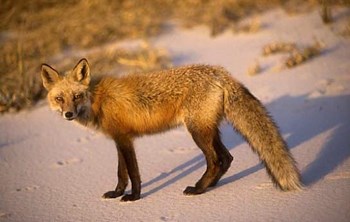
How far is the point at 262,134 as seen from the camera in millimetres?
4059

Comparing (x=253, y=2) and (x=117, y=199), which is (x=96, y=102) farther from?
(x=253, y=2)

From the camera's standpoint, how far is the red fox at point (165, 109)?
165 inches

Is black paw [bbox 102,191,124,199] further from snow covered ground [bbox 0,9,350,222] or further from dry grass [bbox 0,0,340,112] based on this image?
dry grass [bbox 0,0,340,112]

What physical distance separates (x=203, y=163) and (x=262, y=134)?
1193 millimetres

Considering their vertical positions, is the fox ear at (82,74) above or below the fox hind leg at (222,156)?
above

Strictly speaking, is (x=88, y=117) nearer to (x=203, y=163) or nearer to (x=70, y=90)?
(x=70, y=90)

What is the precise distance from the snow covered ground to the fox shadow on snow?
0.01 meters

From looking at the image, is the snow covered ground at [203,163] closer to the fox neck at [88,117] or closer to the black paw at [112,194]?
the black paw at [112,194]

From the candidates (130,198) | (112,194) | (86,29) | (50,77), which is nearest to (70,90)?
(50,77)

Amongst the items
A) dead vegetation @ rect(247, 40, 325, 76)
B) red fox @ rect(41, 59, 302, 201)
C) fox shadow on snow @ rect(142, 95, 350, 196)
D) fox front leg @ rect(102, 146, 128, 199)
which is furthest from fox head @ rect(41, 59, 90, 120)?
dead vegetation @ rect(247, 40, 325, 76)

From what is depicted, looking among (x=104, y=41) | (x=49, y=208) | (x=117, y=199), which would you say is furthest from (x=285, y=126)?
(x=104, y=41)

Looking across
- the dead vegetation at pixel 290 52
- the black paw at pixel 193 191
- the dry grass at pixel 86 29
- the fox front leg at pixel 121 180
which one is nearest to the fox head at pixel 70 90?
the fox front leg at pixel 121 180

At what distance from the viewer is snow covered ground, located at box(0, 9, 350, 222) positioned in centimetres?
392

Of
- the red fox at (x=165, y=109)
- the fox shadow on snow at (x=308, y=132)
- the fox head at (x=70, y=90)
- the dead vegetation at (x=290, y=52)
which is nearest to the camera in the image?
the red fox at (x=165, y=109)
